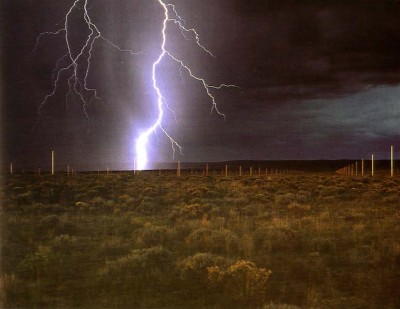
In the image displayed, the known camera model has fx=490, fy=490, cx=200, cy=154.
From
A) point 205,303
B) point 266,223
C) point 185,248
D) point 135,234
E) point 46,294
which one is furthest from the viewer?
point 266,223

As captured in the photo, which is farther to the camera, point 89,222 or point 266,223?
point 89,222

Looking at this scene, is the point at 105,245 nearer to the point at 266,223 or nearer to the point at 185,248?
the point at 185,248

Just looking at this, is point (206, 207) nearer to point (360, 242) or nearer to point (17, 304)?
point (360, 242)

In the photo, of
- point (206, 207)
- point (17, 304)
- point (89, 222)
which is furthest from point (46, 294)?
point (206, 207)

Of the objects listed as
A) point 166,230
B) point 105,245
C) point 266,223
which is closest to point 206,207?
point 266,223

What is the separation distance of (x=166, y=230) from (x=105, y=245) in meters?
2.15

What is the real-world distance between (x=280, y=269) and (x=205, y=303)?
8.40 ft

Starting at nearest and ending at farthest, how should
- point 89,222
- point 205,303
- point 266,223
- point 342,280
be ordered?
point 205,303, point 342,280, point 266,223, point 89,222

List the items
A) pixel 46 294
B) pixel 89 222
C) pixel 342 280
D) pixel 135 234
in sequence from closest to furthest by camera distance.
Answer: pixel 46 294, pixel 342 280, pixel 135 234, pixel 89 222

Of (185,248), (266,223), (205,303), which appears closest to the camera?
(205,303)

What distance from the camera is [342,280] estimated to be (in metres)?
8.83

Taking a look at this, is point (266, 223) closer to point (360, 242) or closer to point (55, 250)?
point (360, 242)

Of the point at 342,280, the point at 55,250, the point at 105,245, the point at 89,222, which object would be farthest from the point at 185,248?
the point at 89,222

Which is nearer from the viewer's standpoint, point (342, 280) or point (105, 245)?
point (342, 280)
